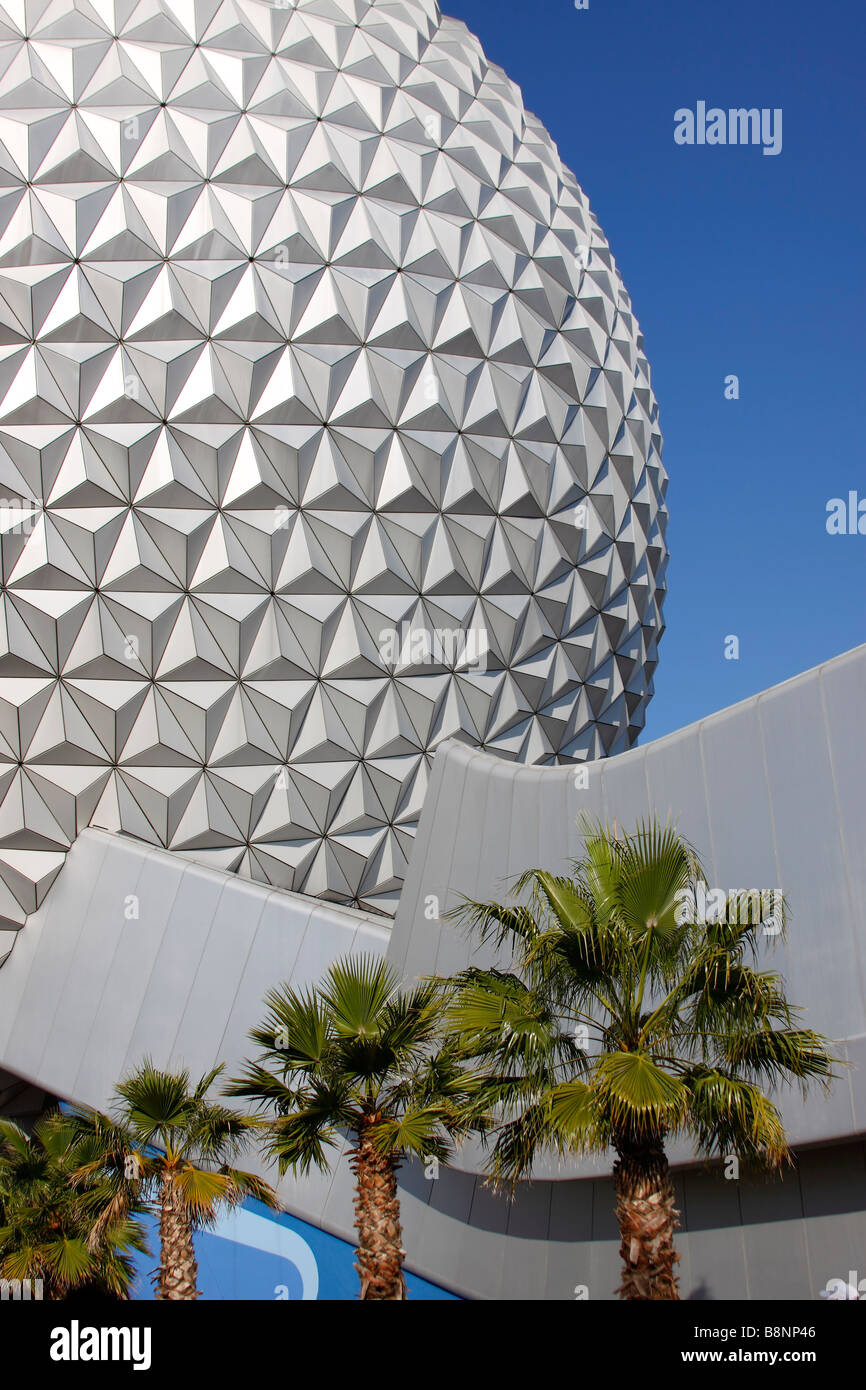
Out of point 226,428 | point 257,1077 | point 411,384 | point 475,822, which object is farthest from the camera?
point 411,384

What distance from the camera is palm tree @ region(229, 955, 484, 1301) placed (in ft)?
22.1

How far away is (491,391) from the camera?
14.9 metres

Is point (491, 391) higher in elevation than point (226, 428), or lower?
higher

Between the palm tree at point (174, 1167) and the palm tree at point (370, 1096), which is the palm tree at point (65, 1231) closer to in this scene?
the palm tree at point (174, 1167)

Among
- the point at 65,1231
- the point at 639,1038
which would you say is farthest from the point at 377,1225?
the point at 65,1231

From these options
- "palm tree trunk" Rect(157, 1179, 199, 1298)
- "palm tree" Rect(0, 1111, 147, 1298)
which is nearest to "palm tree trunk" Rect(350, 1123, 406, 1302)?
"palm tree trunk" Rect(157, 1179, 199, 1298)

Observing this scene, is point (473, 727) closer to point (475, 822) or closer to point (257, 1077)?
point (475, 822)

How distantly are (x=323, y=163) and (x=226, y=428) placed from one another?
4.15m

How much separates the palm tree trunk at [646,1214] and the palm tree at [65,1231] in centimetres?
412

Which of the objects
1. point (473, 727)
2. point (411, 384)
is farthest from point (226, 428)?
point (473, 727)

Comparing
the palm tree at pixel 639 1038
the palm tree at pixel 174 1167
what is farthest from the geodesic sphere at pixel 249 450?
the palm tree at pixel 639 1038

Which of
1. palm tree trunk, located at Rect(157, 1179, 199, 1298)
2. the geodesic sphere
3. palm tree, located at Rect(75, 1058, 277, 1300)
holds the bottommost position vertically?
palm tree trunk, located at Rect(157, 1179, 199, 1298)

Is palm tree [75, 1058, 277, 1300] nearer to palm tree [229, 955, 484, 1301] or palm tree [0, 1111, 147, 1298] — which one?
palm tree [0, 1111, 147, 1298]

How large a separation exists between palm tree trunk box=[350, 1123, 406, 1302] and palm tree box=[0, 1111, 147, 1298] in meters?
2.24
